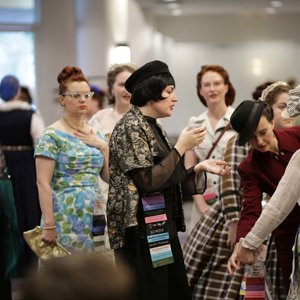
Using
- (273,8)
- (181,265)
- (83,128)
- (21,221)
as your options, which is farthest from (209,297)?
(273,8)

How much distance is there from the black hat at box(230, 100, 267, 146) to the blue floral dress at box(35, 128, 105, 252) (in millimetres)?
951

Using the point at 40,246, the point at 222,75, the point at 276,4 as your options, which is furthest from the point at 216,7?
the point at 40,246

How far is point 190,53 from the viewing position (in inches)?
545

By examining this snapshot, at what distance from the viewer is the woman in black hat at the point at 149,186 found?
288 cm

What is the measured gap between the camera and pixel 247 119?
2988 millimetres

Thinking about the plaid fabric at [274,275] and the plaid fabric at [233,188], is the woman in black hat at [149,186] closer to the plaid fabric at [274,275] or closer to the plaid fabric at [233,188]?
the plaid fabric at [274,275]

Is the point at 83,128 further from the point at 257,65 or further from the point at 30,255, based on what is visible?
the point at 257,65

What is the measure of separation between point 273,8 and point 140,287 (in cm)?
1089

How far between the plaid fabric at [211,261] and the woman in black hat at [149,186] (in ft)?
2.69

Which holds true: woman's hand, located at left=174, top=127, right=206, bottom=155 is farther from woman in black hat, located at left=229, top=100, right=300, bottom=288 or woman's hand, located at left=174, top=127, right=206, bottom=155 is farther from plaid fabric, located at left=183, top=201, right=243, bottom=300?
plaid fabric, located at left=183, top=201, right=243, bottom=300

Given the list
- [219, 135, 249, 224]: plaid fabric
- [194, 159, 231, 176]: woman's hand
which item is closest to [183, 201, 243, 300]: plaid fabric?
[219, 135, 249, 224]: plaid fabric

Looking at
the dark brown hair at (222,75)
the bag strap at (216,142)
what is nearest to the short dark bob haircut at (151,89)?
the bag strap at (216,142)

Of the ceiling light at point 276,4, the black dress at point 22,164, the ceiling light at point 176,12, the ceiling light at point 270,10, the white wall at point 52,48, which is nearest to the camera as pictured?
the black dress at point 22,164

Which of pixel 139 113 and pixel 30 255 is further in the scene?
pixel 30 255
